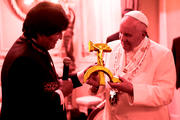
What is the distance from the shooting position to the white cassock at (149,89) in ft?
6.07

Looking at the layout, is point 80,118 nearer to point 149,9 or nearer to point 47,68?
point 149,9

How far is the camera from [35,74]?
5.00ft

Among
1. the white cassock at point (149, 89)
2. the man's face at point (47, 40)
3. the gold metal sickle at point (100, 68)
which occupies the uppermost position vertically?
the man's face at point (47, 40)

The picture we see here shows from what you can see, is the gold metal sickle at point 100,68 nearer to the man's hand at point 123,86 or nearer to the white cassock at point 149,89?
the man's hand at point 123,86

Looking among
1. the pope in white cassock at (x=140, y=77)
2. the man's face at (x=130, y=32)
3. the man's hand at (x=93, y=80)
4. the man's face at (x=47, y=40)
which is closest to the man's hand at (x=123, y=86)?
the pope in white cassock at (x=140, y=77)

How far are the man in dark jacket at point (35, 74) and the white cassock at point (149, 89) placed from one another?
52 cm

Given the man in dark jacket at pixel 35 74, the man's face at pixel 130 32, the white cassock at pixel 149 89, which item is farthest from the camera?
the man's face at pixel 130 32

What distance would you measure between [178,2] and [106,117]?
3000 millimetres

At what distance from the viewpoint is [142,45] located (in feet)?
6.81

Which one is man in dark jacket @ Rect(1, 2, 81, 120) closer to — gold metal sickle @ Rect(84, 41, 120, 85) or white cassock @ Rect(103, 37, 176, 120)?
gold metal sickle @ Rect(84, 41, 120, 85)

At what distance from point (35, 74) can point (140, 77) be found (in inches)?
34.9

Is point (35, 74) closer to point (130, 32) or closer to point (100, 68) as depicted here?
point (100, 68)

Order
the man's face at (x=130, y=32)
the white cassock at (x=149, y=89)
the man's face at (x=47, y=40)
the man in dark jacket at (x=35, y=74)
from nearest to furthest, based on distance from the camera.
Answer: the man in dark jacket at (x=35, y=74) → the man's face at (x=47, y=40) → the white cassock at (x=149, y=89) → the man's face at (x=130, y=32)

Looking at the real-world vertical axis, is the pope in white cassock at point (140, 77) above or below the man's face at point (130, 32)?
below
